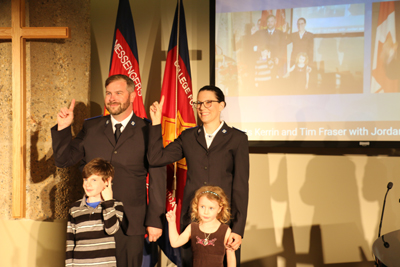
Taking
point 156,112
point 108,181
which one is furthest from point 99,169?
point 156,112

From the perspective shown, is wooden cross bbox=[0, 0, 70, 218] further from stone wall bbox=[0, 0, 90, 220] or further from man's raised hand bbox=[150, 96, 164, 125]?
man's raised hand bbox=[150, 96, 164, 125]

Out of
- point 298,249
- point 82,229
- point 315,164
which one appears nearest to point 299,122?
point 315,164

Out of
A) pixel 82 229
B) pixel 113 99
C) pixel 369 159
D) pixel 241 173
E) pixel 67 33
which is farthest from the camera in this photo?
pixel 369 159

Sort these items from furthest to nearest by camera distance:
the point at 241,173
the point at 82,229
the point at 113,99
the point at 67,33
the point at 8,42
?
the point at 8,42 < the point at 67,33 < the point at 113,99 < the point at 241,173 < the point at 82,229

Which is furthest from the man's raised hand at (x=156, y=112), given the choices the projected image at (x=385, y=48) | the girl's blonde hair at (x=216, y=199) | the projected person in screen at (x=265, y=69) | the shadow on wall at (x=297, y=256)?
the projected image at (x=385, y=48)

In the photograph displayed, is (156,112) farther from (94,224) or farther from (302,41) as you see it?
(302,41)

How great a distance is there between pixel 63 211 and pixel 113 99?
127 cm

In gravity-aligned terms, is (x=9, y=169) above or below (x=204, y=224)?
above

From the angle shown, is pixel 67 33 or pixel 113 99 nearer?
pixel 113 99

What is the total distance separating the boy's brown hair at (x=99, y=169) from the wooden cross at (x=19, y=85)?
96 cm

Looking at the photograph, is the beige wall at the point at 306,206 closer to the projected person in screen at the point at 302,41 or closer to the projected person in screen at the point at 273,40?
the projected person in screen at the point at 273,40

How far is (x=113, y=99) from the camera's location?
7.91 ft

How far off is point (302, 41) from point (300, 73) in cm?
30

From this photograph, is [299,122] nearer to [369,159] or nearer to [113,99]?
[369,159]
